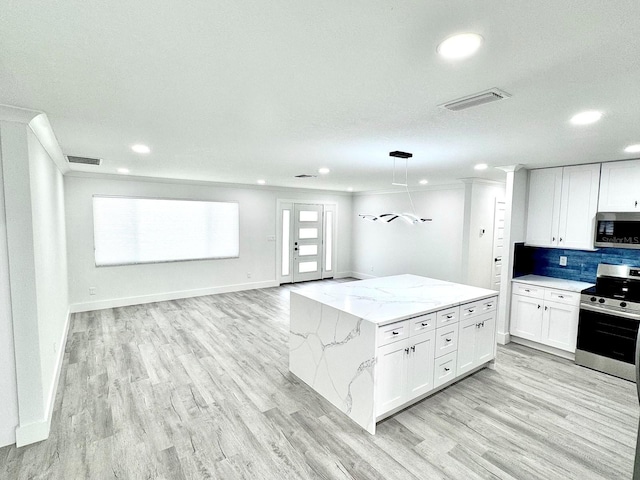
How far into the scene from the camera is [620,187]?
3.67 m

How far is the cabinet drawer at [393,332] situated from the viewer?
8.08ft

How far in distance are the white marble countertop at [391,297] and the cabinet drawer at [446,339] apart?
0.23 m

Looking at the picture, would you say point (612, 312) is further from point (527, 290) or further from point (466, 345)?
point (466, 345)

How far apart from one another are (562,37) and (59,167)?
5535 millimetres

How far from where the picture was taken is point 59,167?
4.38 m

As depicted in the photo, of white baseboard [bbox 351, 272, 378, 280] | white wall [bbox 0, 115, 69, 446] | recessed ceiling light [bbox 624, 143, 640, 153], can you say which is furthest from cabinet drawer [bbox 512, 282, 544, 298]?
white wall [bbox 0, 115, 69, 446]

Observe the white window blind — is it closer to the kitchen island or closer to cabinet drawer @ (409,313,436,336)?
the kitchen island

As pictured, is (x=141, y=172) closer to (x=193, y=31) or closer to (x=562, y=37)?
(x=193, y=31)

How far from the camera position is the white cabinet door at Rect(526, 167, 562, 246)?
4.19 m

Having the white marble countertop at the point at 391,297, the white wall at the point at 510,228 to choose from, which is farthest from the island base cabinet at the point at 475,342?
the white wall at the point at 510,228

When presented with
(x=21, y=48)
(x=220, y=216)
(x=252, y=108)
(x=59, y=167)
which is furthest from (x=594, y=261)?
(x=59, y=167)

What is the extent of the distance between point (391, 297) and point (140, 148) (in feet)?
9.98

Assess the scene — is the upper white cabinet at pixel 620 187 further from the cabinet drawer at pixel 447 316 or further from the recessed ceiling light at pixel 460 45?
the recessed ceiling light at pixel 460 45

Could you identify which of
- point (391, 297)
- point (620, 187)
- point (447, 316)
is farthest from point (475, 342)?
point (620, 187)
